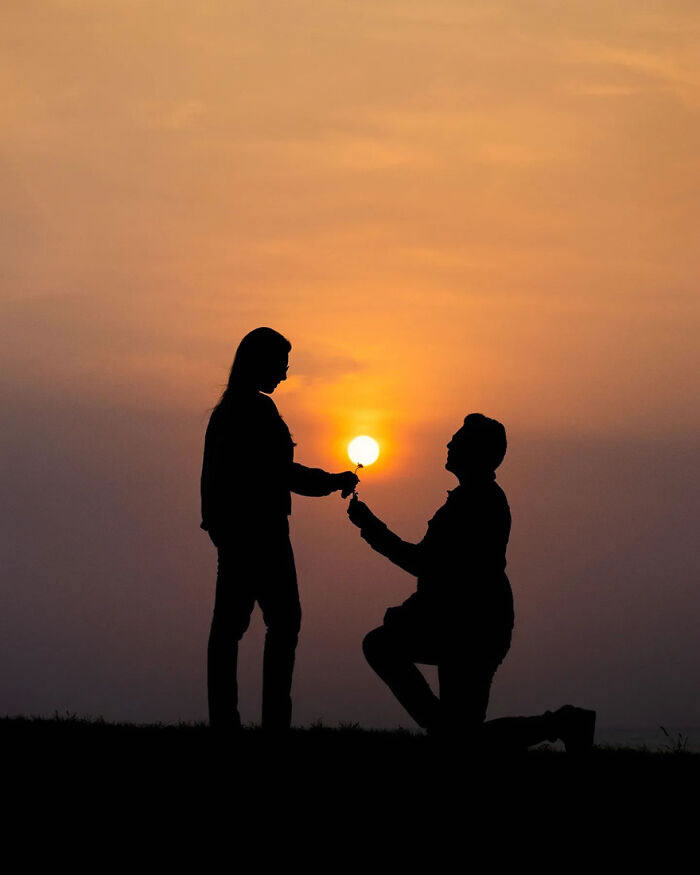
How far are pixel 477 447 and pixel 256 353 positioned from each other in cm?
193

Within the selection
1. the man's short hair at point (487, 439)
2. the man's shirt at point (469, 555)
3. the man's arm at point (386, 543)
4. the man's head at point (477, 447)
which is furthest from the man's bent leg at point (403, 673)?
the man's short hair at point (487, 439)

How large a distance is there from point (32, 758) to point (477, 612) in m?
3.04

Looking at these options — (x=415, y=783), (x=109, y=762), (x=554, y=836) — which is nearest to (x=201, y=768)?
(x=109, y=762)

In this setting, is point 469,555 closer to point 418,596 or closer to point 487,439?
point 418,596

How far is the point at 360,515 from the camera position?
932 centimetres

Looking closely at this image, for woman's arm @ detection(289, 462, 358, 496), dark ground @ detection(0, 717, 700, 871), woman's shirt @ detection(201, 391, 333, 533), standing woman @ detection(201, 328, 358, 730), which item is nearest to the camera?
dark ground @ detection(0, 717, 700, 871)

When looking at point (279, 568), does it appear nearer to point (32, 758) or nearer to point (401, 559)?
point (401, 559)

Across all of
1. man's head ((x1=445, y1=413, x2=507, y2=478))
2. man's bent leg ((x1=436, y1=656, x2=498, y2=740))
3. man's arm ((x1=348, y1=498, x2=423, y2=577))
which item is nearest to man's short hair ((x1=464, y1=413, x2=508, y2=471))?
man's head ((x1=445, y1=413, x2=507, y2=478))

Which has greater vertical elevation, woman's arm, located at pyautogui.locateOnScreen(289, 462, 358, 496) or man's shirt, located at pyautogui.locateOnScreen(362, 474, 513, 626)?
woman's arm, located at pyautogui.locateOnScreen(289, 462, 358, 496)

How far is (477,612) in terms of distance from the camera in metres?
8.80

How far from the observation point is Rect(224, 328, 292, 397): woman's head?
9.95 meters

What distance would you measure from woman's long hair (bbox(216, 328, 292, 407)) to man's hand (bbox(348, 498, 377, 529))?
4.05 feet

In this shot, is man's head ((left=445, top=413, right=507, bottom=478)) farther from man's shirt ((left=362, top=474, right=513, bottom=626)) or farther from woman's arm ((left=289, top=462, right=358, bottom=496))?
Result: woman's arm ((left=289, top=462, right=358, bottom=496))

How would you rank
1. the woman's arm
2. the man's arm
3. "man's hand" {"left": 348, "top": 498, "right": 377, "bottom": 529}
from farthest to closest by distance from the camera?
the woman's arm → "man's hand" {"left": 348, "top": 498, "right": 377, "bottom": 529} → the man's arm
